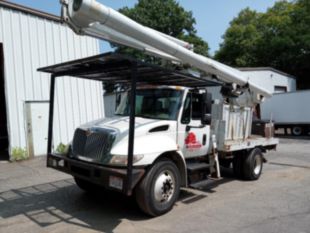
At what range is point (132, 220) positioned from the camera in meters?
5.69

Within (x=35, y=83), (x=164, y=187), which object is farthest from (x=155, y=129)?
(x=35, y=83)

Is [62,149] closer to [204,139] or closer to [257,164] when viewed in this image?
[204,139]

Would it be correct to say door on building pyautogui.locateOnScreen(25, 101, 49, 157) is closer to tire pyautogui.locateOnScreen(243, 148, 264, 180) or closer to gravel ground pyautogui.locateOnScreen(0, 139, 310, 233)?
gravel ground pyautogui.locateOnScreen(0, 139, 310, 233)

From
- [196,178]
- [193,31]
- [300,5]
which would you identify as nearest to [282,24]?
[300,5]

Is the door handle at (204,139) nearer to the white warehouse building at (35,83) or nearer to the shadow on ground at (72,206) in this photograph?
the shadow on ground at (72,206)

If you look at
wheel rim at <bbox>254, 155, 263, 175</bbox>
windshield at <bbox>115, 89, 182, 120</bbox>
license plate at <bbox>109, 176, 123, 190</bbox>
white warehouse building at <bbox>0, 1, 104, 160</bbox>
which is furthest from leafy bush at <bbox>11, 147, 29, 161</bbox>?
wheel rim at <bbox>254, 155, 263, 175</bbox>

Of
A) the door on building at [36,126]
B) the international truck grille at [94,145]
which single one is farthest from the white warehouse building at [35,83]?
the international truck grille at [94,145]

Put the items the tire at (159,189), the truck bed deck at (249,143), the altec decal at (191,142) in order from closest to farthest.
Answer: the tire at (159,189) → the altec decal at (191,142) → the truck bed deck at (249,143)

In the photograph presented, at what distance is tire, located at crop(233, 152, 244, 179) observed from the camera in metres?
8.71

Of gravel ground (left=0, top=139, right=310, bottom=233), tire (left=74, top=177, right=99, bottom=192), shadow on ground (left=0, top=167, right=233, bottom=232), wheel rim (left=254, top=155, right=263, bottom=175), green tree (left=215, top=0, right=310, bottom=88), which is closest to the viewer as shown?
gravel ground (left=0, top=139, right=310, bottom=233)

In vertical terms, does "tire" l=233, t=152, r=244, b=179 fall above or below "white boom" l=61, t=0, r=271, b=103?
below

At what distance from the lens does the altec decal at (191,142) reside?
22.3ft

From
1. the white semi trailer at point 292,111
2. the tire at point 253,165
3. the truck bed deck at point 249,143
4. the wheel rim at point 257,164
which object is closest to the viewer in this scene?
→ the truck bed deck at point 249,143

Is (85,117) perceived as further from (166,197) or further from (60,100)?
(166,197)
